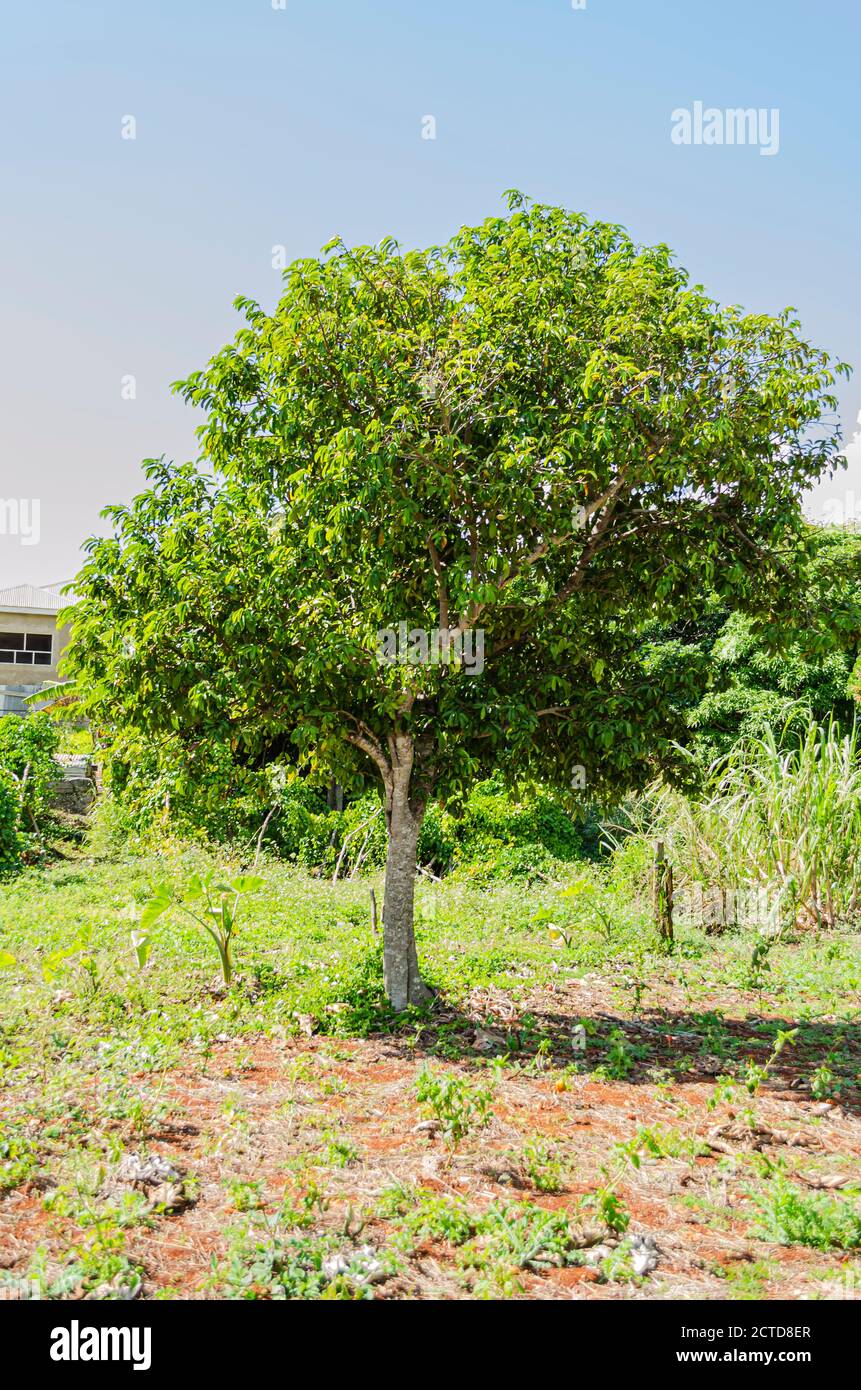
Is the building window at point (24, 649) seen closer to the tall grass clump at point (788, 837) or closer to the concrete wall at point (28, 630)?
the concrete wall at point (28, 630)

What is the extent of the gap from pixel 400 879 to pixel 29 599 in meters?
25.2

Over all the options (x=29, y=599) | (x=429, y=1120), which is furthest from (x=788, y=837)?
(x=29, y=599)

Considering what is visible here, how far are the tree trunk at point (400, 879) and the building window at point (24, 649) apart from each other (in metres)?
25.1

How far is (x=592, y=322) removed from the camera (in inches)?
250

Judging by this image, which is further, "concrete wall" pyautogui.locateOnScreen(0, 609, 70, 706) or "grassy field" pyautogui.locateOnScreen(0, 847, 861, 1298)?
"concrete wall" pyautogui.locateOnScreen(0, 609, 70, 706)

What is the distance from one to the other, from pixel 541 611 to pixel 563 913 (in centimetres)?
499

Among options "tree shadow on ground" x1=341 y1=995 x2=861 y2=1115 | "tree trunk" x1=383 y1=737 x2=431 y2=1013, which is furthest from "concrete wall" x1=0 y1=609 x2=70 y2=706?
"tree shadow on ground" x1=341 y1=995 x2=861 y2=1115

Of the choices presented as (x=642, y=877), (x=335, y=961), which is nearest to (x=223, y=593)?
(x=335, y=961)

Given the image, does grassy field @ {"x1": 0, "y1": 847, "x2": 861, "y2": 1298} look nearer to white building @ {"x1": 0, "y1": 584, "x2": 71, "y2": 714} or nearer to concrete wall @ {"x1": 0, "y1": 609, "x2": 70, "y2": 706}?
white building @ {"x1": 0, "y1": 584, "x2": 71, "y2": 714}

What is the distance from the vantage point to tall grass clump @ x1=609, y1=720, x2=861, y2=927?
10.7 meters

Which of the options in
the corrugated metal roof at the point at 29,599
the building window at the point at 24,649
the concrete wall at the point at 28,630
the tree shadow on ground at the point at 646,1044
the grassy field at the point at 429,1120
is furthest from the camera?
the building window at the point at 24,649

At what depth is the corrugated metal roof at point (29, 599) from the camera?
28.6 metres

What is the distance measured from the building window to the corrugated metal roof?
1.06 m

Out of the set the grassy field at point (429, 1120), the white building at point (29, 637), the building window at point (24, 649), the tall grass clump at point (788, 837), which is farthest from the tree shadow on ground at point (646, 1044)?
the building window at point (24, 649)
